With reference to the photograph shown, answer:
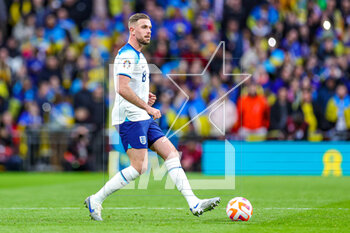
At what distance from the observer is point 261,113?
60.0 ft

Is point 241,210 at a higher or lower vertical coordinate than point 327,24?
lower

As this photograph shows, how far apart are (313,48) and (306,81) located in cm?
196

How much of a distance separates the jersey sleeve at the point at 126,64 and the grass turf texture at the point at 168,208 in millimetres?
1720

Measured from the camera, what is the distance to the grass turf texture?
7973 mm

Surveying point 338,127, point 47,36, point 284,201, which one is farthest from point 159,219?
point 47,36

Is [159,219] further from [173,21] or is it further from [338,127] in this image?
[173,21]

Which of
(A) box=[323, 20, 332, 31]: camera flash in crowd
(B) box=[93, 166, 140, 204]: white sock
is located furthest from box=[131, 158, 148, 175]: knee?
(A) box=[323, 20, 332, 31]: camera flash in crowd

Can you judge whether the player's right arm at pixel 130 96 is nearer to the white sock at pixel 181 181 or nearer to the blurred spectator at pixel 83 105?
the white sock at pixel 181 181

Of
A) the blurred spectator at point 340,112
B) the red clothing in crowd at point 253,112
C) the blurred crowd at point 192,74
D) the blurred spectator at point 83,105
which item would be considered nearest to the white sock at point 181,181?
the blurred crowd at point 192,74

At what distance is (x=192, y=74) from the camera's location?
18672 millimetres

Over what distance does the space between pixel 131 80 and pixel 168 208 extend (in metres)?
2.33

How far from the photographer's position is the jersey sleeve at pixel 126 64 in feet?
27.9

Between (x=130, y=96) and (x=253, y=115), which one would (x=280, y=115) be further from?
(x=130, y=96)

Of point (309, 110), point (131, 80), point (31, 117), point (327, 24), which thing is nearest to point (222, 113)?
point (309, 110)
